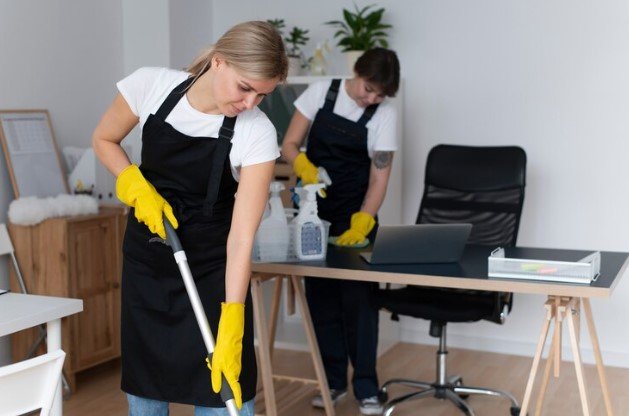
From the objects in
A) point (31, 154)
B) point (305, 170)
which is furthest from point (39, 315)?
point (31, 154)

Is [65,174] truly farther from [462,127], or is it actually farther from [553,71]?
[553,71]

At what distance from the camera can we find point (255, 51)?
6.05 feet

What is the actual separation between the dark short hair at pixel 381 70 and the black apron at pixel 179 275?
1.20 meters

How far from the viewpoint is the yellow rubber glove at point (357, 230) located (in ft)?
10.4

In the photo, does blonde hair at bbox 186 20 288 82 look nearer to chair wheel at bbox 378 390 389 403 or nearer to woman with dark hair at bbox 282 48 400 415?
woman with dark hair at bbox 282 48 400 415

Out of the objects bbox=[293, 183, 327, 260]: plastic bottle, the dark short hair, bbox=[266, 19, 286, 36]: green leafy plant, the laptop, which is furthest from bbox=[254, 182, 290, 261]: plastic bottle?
bbox=[266, 19, 286, 36]: green leafy plant

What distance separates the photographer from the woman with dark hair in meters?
3.34

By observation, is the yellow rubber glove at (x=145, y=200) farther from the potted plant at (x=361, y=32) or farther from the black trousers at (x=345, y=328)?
the potted plant at (x=361, y=32)

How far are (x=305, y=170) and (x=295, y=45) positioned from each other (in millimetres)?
1394

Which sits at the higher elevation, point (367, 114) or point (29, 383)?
point (367, 114)

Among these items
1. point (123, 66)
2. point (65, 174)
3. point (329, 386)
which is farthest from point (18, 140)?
point (329, 386)

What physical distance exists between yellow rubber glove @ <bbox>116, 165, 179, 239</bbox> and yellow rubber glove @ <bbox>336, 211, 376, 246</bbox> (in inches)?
48.6

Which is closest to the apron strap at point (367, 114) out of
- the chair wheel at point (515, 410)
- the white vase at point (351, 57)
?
the white vase at point (351, 57)

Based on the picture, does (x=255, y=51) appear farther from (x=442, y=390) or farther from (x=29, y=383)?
(x=442, y=390)
